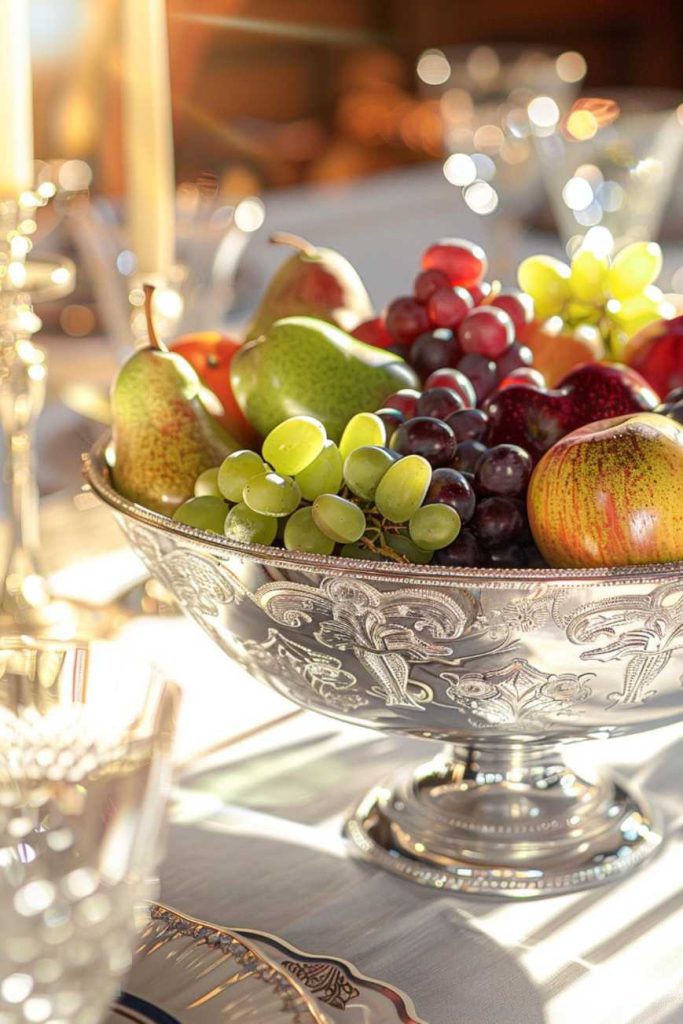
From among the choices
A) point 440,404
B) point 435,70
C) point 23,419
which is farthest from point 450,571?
point 435,70

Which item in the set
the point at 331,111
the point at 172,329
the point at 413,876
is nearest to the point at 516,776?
the point at 413,876

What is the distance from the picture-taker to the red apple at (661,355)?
66 cm

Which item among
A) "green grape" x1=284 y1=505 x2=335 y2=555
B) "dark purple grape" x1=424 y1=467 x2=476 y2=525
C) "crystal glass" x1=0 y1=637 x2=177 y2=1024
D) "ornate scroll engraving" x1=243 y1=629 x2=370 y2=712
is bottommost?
"ornate scroll engraving" x1=243 y1=629 x2=370 y2=712

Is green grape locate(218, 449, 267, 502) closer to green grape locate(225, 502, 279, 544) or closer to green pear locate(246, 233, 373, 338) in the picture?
green grape locate(225, 502, 279, 544)

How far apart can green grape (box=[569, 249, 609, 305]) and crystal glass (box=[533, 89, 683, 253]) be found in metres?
0.57

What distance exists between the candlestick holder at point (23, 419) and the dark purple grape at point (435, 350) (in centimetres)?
24

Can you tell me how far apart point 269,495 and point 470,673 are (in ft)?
0.35

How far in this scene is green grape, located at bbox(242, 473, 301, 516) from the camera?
520mm

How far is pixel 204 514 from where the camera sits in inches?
21.7

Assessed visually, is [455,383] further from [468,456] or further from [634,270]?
[634,270]

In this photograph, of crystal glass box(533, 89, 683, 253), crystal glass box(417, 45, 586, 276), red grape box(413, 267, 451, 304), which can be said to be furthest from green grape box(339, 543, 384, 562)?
crystal glass box(417, 45, 586, 276)

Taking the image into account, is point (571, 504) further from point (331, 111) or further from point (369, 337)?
point (331, 111)

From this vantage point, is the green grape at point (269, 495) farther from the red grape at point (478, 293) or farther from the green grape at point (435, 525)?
the red grape at point (478, 293)

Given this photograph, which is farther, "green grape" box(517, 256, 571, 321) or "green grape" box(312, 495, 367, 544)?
"green grape" box(517, 256, 571, 321)
